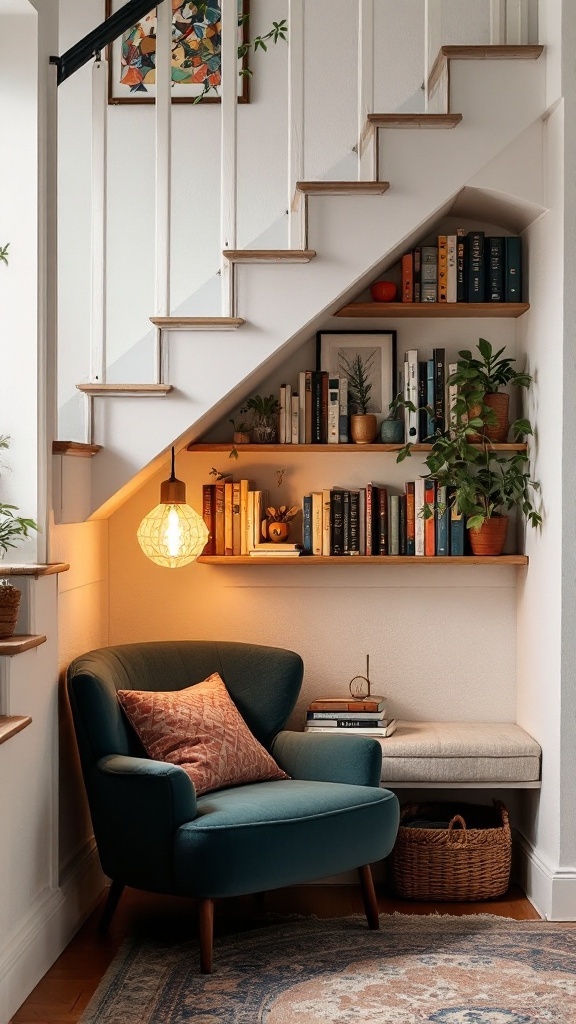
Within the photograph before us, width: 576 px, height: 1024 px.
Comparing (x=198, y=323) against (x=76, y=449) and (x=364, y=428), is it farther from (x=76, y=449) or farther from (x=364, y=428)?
(x=364, y=428)

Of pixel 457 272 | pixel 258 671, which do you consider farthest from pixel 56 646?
pixel 457 272

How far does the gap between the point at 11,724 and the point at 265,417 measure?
1.65 metres

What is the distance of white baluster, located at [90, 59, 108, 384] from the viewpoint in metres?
3.25

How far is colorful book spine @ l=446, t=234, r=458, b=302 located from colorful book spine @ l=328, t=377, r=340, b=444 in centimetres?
51

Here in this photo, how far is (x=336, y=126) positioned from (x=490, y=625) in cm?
201

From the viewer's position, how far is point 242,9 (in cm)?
405

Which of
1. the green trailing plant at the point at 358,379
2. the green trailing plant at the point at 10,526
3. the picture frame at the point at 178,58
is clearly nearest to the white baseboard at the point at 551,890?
the green trailing plant at the point at 358,379

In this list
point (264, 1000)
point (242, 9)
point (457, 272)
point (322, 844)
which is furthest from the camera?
point (242, 9)

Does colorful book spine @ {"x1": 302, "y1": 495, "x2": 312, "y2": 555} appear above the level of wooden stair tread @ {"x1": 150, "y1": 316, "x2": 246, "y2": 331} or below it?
below

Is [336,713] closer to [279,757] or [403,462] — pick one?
[279,757]

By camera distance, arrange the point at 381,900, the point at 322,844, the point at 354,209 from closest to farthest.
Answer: the point at 322,844 → the point at 354,209 → the point at 381,900

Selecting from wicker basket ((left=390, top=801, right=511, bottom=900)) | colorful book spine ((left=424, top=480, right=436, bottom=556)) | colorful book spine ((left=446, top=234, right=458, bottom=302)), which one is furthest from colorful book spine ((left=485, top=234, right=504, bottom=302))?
wicker basket ((left=390, top=801, right=511, bottom=900))

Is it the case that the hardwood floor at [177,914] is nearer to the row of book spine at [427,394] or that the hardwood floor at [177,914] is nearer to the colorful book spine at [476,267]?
the row of book spine at [427,394]

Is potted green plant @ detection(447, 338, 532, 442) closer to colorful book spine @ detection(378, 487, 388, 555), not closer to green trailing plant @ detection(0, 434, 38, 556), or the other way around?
colorful book spine @ detection(378, 487, 388, 555)
